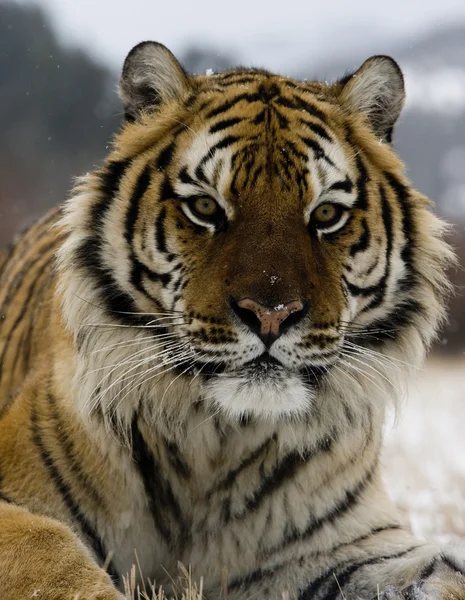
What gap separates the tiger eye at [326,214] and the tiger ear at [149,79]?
0.64m

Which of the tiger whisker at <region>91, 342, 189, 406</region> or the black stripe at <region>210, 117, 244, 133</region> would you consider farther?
the black stripe at <region>210, 117, 244, 133</region>

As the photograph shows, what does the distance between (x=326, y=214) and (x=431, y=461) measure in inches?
149

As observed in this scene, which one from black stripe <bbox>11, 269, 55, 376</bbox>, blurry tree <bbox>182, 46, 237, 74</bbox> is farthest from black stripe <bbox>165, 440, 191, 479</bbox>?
blurry tree <bbox>182, 46, 237, 74</bbox>

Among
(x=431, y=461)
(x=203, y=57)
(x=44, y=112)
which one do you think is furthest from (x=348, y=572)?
(x=203, y=57)

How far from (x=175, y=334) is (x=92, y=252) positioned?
42 centimetres

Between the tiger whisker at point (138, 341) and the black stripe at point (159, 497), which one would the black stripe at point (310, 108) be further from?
the black stripe at point (159, 497)

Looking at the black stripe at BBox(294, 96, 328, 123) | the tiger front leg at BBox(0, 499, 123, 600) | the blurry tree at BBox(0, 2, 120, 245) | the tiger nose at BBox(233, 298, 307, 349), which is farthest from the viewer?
the blurry tree at BBox(0, 2, 120, 245)

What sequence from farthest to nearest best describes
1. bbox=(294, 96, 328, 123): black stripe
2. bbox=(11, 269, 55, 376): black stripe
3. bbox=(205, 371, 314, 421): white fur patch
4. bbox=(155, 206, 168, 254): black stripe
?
bbox=(11, 269, 55, 376): black stripe → bbox=(294, 96, 328, 123): black stripe → bbox=(155, 206, 168, 254): black stripe → bbox=(205, 371, 314, 421): white fur patch

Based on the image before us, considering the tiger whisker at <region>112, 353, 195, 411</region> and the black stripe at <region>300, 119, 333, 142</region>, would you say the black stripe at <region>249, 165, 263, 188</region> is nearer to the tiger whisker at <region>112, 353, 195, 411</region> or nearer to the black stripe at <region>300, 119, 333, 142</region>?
the black stripe at <region>300, 119, 333, 142</region>

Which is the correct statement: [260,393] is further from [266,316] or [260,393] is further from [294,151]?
[294,151]

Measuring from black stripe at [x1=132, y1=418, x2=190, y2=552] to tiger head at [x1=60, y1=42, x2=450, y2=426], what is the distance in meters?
0.26

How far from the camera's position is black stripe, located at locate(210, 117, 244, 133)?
2938 mm

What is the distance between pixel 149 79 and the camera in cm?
308

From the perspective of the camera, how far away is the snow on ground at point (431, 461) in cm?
453
